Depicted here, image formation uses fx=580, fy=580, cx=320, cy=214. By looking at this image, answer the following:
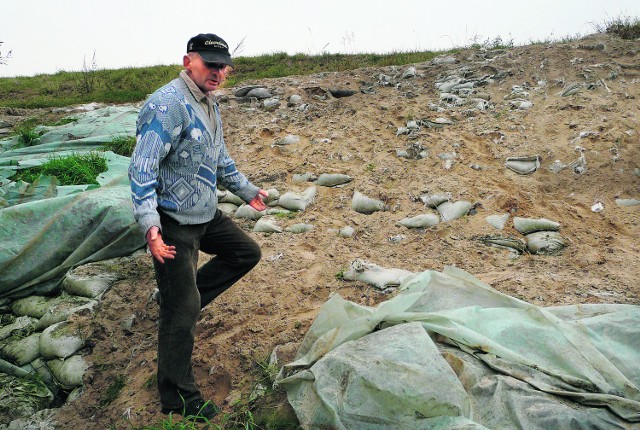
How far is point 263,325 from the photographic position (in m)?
2.90

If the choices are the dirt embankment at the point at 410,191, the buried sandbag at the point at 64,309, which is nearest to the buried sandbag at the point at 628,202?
the dirt embankment at the point at 410,191

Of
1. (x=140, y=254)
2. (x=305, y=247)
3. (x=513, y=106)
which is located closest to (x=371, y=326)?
(x=305, y=247)

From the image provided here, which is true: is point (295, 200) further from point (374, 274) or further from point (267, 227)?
point (374, 274)

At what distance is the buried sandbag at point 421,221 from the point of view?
3.84 meters

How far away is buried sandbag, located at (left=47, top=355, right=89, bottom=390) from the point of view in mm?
2946

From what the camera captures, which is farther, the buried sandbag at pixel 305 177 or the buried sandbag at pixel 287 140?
the buried sandbag at pixel 287 140

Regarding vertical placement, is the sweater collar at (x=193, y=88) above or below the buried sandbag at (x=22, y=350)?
above

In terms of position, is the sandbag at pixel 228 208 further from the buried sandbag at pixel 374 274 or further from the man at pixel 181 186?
the man at pixel 181 186

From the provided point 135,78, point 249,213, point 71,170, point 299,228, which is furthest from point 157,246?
point 135,78

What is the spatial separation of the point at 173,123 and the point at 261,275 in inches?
53.4

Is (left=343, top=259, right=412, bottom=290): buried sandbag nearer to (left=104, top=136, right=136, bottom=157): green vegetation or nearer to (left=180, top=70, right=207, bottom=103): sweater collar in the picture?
(left=180, top=70, right=207, bottom=103): sweater collar

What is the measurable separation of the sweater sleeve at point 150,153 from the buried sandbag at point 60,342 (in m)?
1.33

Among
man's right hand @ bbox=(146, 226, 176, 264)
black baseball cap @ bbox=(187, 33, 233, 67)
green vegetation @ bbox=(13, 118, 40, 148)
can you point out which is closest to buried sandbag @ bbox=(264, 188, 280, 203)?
black baseball cap @ bbox=(187, 33, 233, 67)

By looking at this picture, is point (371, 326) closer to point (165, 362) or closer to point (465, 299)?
point (465, 299)
